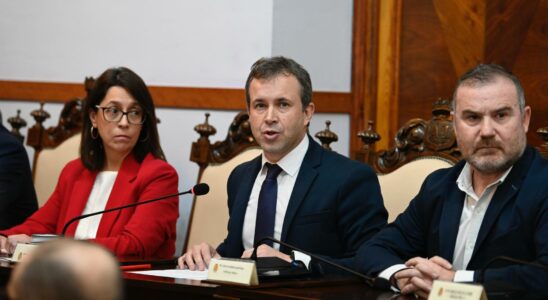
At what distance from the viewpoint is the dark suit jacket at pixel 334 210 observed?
9.75 ft

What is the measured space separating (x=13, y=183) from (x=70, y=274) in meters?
3.43

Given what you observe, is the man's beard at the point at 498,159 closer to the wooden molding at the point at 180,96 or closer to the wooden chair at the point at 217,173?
the wooden chair at the point at 217,173

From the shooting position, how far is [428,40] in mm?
4359

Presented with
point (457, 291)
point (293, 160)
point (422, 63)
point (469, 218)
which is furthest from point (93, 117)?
A: point (457, 291)

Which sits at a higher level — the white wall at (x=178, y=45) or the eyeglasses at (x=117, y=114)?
the white wall at (x=178, y=45)

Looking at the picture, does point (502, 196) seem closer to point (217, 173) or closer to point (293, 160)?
point (293, 160)

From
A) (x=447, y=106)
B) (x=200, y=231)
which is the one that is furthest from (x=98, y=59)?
(x=447, y=106)

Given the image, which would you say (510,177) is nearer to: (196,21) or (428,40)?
(428,40)

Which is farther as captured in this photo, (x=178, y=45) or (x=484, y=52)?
(x=178, y=45)

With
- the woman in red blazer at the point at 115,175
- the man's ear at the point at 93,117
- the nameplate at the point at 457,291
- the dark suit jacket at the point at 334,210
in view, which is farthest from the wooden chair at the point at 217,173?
the nameplate at the point at 457,291

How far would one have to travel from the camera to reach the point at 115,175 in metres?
3.85

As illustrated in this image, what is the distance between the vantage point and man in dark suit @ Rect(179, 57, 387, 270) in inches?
117

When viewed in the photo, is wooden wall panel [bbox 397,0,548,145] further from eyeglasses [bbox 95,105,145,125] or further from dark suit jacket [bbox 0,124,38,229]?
dark suit jacket [bbox 0,124,38,229]

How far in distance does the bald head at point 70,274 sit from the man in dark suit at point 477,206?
1.55 metres
